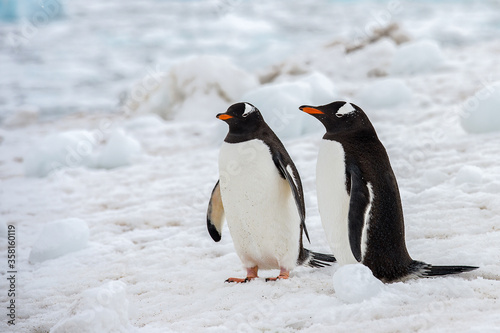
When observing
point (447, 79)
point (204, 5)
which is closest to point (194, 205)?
point (447, 79)

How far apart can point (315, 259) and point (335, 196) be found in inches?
21.4

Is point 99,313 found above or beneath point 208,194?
beneath

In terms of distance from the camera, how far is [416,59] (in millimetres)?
7766

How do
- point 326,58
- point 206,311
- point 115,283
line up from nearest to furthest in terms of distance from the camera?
point 115,283 → point 206,311 → point 326,58

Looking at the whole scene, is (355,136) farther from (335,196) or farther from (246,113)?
(246,113)

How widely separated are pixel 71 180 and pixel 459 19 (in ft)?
51.1

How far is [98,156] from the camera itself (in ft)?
18.3

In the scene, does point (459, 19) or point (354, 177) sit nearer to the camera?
point (354, 177)

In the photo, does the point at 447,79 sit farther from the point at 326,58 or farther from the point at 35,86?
the point at 35,86

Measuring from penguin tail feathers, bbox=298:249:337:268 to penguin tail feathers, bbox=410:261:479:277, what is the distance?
0.49 meters

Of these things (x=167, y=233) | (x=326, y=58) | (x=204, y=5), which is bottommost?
(x=167, y=233)

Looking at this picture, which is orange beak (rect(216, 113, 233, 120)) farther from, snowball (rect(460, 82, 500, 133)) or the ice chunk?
snowball (rect(460, 82, 500, 133))

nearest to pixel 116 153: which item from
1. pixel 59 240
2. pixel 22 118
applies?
pixel 59 240

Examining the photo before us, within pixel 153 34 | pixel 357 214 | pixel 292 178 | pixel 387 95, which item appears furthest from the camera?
pixel 153 34
